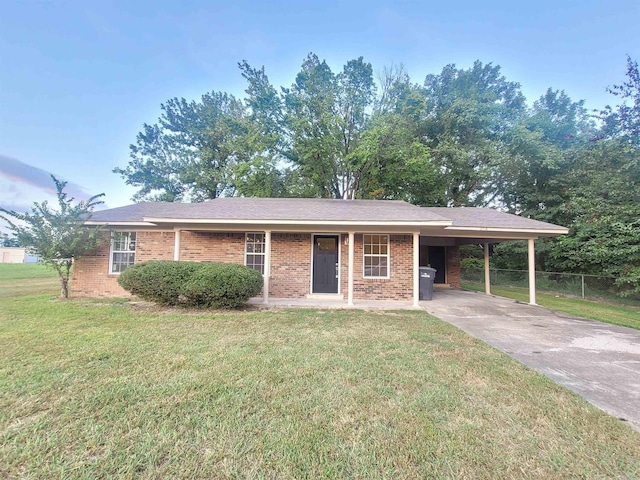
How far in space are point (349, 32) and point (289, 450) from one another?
59.9 ft

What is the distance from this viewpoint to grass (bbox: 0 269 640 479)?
6.29 feet

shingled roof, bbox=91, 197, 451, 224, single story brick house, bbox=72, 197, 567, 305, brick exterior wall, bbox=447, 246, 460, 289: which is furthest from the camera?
brick exterior wall, bbox=447, 246, 460, 289

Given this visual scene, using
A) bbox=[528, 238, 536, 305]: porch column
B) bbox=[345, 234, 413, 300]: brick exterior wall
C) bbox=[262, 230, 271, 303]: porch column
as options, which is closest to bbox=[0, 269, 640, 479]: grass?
bbox=[262, 230, 271, 303]: porch column

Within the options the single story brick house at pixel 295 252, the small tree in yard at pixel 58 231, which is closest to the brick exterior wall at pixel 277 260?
the single story brick house at pixel 295 252

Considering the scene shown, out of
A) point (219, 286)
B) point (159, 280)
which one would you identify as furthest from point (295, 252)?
point (159, 280)

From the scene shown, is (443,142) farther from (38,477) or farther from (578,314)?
(38,477)

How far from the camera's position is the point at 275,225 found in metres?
8.11

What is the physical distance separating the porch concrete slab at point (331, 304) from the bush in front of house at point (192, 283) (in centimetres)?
119

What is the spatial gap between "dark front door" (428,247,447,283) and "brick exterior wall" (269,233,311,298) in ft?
23.2

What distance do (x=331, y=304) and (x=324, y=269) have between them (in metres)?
1.44

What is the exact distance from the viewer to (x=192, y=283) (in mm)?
6703

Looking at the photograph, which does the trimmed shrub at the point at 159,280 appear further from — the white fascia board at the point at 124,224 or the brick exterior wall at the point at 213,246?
the white fascia board at the point at 124,224

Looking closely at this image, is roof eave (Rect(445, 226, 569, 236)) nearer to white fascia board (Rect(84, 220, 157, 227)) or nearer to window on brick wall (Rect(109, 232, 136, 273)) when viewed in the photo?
white fascia board (Rect(84, 220, 157, 227))

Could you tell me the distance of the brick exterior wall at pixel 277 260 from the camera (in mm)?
9047
